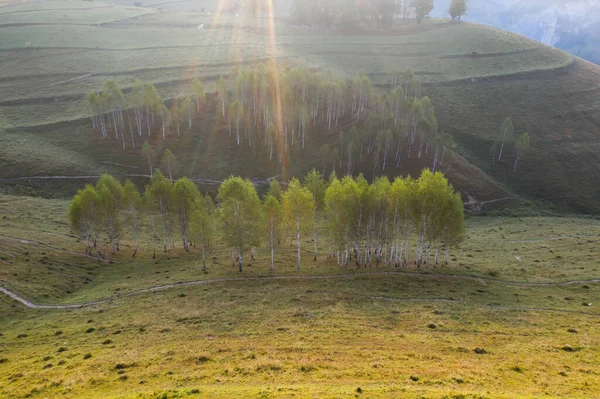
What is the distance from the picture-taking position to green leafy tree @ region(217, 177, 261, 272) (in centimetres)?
6172

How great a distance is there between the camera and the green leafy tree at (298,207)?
64.7 meters

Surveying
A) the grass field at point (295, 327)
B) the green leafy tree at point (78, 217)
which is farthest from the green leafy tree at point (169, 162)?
the green leafy tree at point (78, 217)

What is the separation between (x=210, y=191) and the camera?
113875mm

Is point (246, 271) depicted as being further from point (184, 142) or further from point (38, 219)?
point (184, 142)

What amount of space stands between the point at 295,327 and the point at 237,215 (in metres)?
26.6

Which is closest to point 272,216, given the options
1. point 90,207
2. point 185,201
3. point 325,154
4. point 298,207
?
point 298,207

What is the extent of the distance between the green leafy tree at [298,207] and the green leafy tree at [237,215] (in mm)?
7094

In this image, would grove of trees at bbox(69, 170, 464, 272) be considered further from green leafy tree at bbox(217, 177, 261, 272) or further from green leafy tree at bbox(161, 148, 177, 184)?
green leafy tree at bbox(161, 148, 177, 184)

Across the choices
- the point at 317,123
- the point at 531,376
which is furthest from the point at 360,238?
the point at 317,123

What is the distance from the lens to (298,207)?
64.9 metres

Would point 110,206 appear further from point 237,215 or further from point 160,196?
point 237,215

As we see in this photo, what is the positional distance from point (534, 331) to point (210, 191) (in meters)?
94.8

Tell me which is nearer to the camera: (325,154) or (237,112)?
(325,154)

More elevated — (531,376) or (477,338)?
(531,376)
